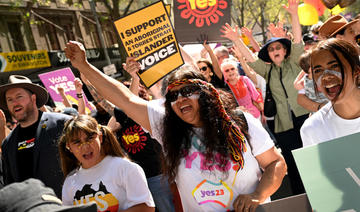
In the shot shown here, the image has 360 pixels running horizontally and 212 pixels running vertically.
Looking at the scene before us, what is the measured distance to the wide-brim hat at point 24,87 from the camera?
11.9ft

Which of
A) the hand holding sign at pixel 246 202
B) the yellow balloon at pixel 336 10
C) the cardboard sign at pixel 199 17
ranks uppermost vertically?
the cardboard sign at pixel 199 17

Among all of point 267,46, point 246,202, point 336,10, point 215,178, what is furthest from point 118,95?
point 336,10

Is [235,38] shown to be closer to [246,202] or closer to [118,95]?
[118,95]

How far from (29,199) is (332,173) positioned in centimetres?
122

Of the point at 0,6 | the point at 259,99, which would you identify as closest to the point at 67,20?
the point at 0,6

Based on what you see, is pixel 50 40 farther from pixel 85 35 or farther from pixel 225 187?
pixel 225 187

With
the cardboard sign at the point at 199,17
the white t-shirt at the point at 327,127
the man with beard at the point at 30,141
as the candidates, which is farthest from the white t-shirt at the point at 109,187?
the cardboard sign at the point at 199,17

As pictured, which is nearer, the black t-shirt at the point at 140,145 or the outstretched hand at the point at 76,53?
the outstretched hand at the point at 76,53

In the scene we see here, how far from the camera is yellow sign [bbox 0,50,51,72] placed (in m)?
17.0

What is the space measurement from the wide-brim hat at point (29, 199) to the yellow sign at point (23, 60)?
17.6 m

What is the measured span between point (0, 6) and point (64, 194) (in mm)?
19907

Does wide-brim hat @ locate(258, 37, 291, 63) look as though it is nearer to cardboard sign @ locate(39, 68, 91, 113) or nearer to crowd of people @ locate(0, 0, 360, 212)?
crowd of people @ locate(0, 0, 360, 212)

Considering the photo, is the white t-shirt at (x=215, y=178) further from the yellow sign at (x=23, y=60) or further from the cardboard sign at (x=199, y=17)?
the yellow sign at (x=23, y=60)

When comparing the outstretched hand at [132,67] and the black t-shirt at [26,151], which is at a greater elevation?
the outstretched hand at [132,67]
